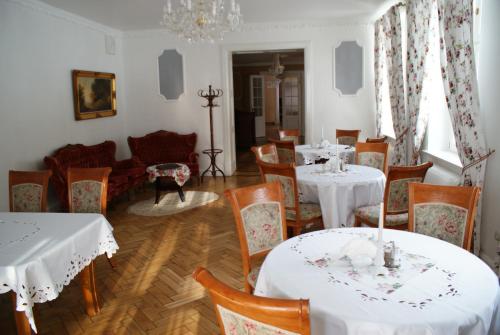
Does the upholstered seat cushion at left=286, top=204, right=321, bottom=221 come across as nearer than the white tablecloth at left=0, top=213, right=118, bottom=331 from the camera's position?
No

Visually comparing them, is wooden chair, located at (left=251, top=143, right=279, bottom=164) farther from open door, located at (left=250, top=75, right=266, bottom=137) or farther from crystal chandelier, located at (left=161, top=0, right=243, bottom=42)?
open door, located at (left=250, top=75, right=266, bottom=137)

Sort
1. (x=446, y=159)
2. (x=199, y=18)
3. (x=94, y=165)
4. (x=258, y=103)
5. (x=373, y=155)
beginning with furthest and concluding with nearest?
(x=258, y=103), (x=94, y=165), (x=373, y=155), (x=446, y=159), (x=199, y=18)

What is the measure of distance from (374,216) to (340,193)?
1.16ft

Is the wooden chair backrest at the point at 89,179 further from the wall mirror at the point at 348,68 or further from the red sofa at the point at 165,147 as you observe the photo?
the wall mirror at the point at 348,68

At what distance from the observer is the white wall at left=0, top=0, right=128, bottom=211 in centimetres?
500

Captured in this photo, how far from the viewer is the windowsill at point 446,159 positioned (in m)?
4.12

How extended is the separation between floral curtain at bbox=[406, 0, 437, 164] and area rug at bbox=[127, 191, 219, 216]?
3.06m

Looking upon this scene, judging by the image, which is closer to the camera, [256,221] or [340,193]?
[256,221]

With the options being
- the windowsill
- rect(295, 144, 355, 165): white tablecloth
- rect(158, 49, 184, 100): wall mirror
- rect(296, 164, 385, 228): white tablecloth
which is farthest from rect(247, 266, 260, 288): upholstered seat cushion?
rect(158, 49, 184, 100): wall mirror

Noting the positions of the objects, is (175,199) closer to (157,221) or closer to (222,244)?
(157,221)

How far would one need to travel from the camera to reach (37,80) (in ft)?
18.2

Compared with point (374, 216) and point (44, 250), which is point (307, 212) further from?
point (44, 250)

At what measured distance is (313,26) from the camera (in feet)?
24.7

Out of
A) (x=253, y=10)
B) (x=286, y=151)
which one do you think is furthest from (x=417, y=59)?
(x=253, y=10)
